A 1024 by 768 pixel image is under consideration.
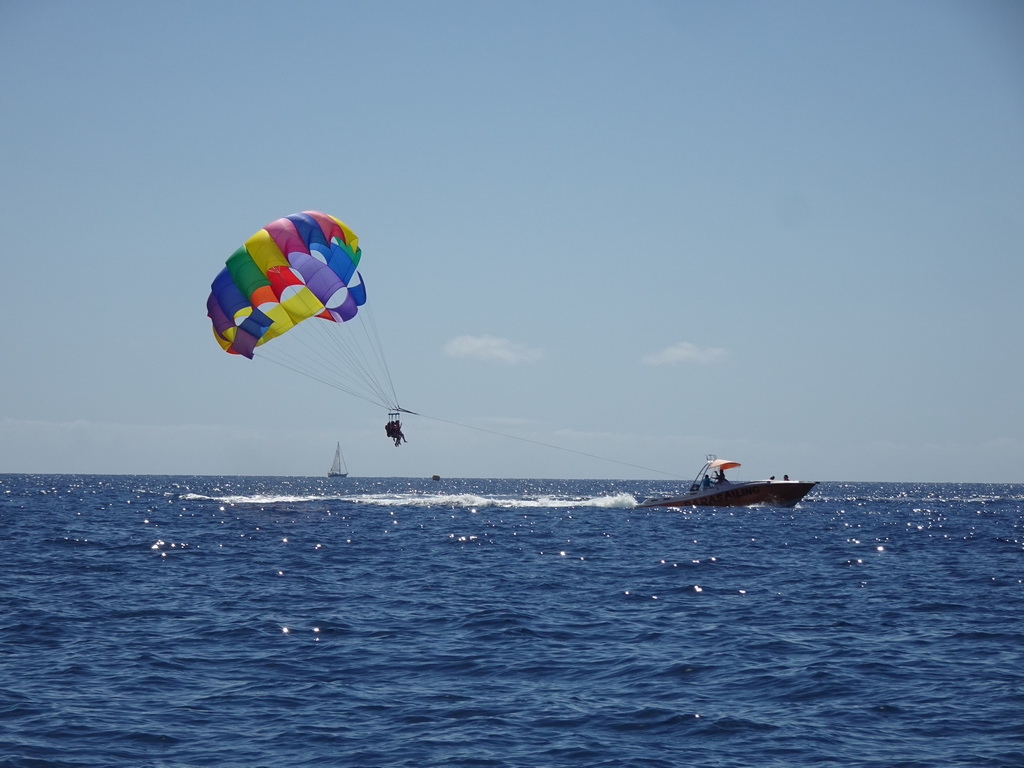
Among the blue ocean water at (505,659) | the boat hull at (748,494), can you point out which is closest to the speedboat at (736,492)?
the boat hull at (748,494)

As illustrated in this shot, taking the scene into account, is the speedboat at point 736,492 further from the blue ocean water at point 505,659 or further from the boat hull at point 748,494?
the blue ocean water at point 505,659

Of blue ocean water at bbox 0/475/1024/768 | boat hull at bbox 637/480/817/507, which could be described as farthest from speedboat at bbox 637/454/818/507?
blue ocean water at bbox 0/475/1024/768

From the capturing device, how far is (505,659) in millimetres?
15711

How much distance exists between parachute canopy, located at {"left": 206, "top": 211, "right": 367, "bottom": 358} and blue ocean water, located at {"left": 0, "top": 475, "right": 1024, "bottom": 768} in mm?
9593

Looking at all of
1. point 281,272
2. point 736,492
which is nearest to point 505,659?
point 281,272

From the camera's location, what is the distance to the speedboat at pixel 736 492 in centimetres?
5797

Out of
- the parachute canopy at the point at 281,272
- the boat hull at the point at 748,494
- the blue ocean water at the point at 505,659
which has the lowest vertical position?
the blue ocean water at the point at 505,659

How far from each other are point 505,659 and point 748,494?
148ft

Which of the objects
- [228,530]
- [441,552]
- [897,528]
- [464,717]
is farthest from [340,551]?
[897,528]

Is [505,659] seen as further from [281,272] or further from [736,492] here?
[736,492]

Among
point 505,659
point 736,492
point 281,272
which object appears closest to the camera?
point 505,659

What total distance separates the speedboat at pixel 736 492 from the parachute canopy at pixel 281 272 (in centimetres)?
2893

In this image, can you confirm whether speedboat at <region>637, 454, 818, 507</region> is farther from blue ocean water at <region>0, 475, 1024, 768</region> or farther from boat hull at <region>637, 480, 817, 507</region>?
blue ocean water at <region>0, 475, 1024, 768</region>

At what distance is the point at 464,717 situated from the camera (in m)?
12.6
